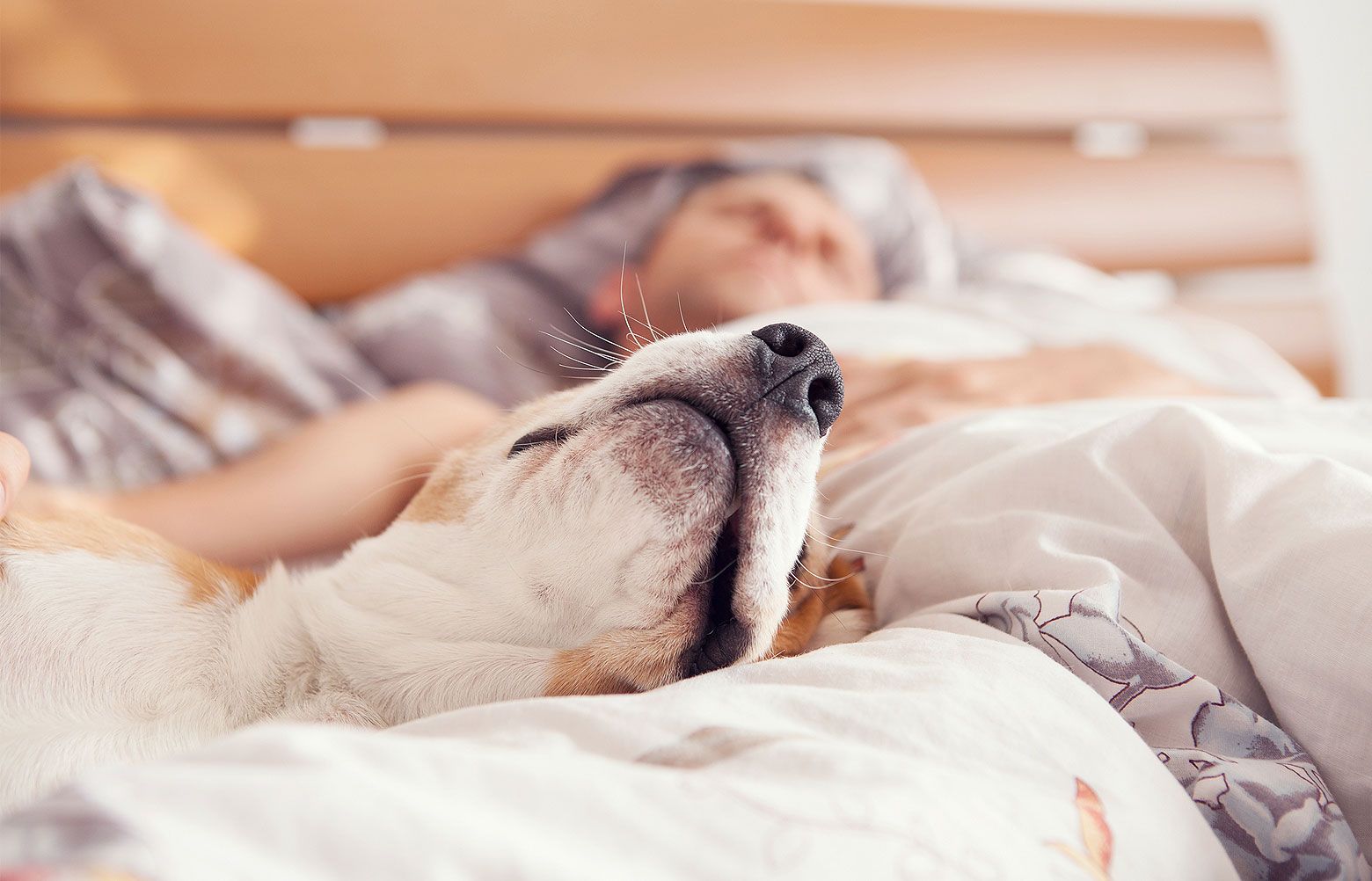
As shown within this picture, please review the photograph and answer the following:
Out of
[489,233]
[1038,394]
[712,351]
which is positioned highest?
[712,351]

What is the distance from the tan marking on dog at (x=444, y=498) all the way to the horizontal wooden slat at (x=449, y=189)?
1345 millimetres

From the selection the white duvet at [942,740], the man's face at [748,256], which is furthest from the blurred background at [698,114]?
the white duvet at [942,740]

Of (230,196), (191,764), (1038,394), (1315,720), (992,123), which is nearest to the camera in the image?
(191,764)

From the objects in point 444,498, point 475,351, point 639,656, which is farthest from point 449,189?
point 639,656

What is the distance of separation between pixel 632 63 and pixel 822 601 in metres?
1.91

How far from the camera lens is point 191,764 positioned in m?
0.44

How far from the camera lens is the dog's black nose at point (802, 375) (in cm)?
73

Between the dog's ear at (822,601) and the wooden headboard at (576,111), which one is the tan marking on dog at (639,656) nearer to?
the dog's ear at (822,601)

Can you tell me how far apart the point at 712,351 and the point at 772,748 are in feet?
1.09

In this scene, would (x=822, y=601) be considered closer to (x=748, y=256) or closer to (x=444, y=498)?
(x=444, y=498)

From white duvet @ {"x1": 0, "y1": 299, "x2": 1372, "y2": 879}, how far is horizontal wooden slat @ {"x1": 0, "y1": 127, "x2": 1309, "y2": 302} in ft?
5.22

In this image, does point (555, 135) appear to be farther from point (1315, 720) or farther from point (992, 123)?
point (1315, 720)

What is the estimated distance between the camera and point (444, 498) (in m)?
0.90

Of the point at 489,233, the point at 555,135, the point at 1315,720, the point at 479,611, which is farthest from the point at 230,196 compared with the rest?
the point at 1315,720
